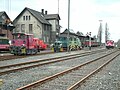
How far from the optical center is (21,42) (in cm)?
3141

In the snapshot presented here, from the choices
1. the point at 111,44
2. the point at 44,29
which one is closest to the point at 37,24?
the point at 44,29

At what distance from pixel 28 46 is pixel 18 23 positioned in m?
47.4

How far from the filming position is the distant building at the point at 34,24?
75.0 meters

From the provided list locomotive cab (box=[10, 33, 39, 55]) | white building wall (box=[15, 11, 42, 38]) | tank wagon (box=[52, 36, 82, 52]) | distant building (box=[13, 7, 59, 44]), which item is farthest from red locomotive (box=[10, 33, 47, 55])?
white building wall (box=[15, 11, 42, 38])

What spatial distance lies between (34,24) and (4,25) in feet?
45.4

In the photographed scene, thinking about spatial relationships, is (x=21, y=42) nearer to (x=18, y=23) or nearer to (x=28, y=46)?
(x=28, y=46)

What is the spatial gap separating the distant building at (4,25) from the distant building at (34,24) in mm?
9848

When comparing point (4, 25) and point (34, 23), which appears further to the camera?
point (34, 23)

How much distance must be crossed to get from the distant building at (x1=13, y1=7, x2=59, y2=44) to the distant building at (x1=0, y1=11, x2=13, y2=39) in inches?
388

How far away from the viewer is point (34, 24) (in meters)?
75.8

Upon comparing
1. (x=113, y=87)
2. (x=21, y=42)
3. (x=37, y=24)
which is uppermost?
(x=37, y=24)

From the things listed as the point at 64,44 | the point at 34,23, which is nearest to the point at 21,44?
the point at 64,44

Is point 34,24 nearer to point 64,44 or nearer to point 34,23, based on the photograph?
point 34,23

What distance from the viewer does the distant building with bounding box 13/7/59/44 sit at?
7500 centimetres
